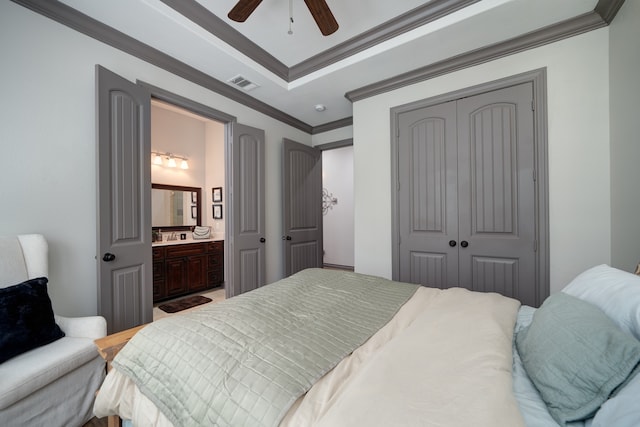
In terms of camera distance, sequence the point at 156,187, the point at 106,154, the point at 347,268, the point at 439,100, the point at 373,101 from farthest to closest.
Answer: the point at 347,268 < the point at 156,187 < the point at 373,101 < the point at 439,100 < the point at 106,154

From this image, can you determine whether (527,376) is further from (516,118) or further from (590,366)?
(516,118)

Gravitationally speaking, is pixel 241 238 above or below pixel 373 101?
below

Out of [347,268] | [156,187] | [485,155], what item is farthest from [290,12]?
[347,268]

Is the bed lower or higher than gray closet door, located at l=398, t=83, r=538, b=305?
lower

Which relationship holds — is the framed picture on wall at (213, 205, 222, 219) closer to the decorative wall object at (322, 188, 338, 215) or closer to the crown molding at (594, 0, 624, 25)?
the decorative wall object at (322, 188, 338, 215)

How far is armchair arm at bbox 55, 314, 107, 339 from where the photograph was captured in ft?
5.09

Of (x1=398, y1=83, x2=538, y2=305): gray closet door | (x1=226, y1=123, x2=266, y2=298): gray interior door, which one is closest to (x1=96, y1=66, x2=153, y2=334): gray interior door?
(x1=226, y1=123, x2=266, y2=298): gray interior door

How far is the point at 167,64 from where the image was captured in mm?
2352

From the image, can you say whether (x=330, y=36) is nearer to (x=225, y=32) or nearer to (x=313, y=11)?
(x=313, y=11)

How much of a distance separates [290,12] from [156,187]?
321cm

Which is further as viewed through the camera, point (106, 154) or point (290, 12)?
point (290, 12)

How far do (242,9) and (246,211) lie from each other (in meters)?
1.98

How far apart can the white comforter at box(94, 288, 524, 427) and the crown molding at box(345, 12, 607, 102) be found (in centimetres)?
224

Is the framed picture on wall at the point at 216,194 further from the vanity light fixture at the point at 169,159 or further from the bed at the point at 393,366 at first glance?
the bed at the point at 393,366
